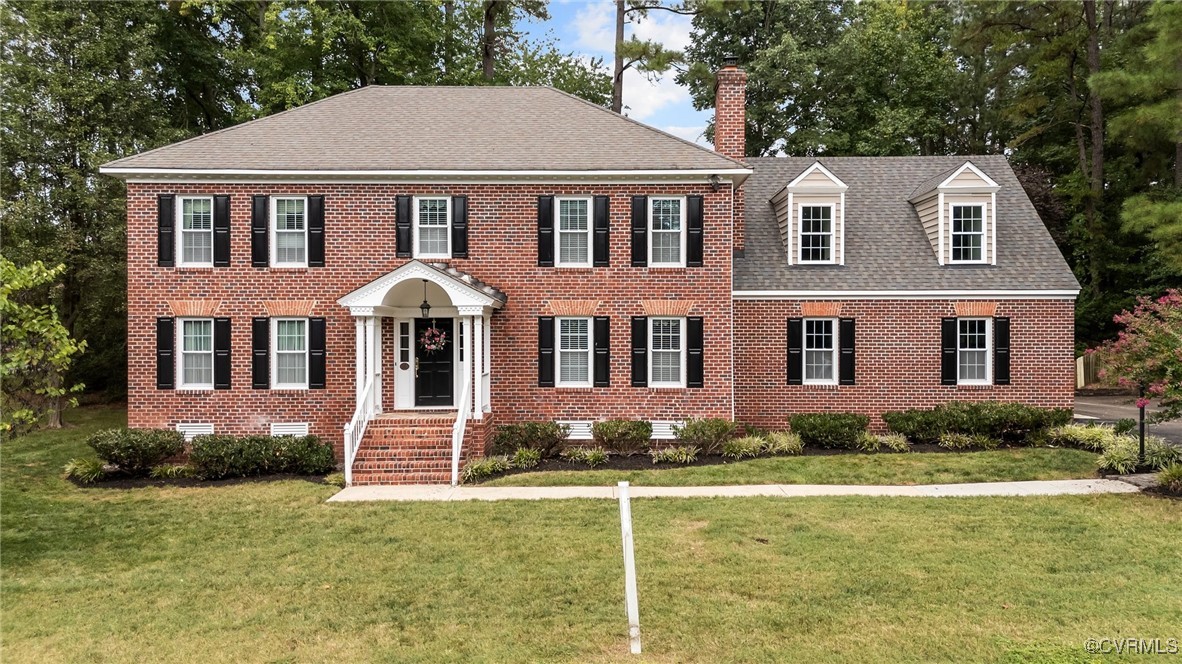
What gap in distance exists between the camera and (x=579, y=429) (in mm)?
13961

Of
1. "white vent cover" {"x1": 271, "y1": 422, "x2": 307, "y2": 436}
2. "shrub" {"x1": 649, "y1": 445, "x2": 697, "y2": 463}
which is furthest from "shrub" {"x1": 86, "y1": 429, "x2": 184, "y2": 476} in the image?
"shrub" {"x1": 649, "y1": 445, "x2": 697, "y2": 463}

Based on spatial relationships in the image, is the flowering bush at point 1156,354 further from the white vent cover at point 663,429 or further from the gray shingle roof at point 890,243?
the white vent cover at point 663,429

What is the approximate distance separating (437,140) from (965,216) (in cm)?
1292

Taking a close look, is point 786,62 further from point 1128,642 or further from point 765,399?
point 1128,642

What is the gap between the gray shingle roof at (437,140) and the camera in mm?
13680

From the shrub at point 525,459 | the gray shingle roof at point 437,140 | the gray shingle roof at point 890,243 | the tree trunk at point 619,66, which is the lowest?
the shrub at point 525,459

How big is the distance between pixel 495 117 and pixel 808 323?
9182 mm

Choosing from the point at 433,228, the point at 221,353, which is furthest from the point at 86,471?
the point at 433,228

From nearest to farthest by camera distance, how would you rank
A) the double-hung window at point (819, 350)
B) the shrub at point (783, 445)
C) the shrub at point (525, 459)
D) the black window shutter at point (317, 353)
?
1. the shrub at point (525, 459)
2. the shrub at point (783, 445)
3. the black window shutter at point (317, 353)
4. the double-hung window at point (819, 350)

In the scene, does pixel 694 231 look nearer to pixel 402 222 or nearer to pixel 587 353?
pixel 587 353

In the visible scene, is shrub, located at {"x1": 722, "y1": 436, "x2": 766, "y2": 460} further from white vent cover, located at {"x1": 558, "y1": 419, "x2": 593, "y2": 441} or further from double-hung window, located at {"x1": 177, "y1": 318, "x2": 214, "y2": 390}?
double-hung window, located at {"x1": 177, "y1": 318, "x2": 214, "y2": 390}

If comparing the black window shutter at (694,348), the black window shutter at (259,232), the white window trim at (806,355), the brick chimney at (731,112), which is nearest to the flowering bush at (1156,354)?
the white window trim at (806,355)

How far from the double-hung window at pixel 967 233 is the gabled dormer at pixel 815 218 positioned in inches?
106

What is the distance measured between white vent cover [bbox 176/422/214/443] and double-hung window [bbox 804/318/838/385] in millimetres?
13510
